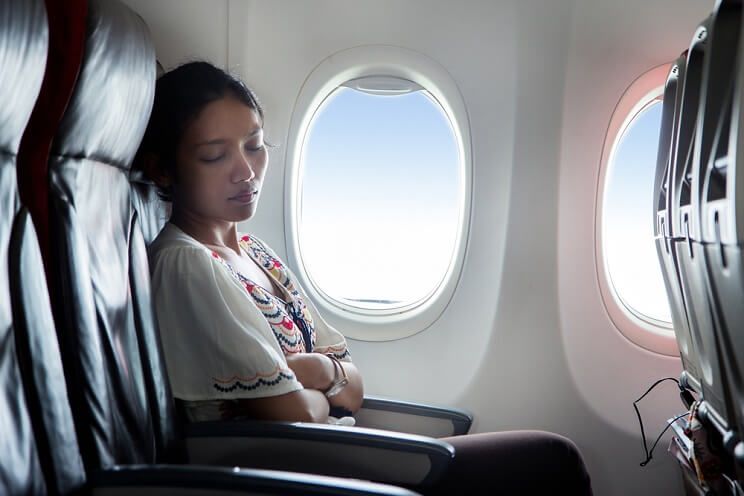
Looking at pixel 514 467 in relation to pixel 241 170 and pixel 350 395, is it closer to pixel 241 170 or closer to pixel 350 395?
pixel 350 395

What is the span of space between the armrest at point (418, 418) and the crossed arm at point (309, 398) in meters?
0.09

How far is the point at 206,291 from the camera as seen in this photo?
1548 millimetres

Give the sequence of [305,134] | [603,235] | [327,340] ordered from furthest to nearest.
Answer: [305,134]
[603,235]
[327,340]

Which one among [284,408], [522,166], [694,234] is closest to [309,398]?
[284,408]

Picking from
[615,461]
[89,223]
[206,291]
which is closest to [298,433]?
[206,291]

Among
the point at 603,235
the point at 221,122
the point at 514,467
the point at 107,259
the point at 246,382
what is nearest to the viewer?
the point at 107,259

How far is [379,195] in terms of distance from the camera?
2818 mm

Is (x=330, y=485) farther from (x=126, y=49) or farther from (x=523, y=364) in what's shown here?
Answer: (x=523, y=364)

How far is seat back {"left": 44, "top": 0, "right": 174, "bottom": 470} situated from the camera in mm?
1238

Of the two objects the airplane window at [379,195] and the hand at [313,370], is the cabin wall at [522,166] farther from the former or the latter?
the hand at [313,370]

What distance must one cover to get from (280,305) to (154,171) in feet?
1.37

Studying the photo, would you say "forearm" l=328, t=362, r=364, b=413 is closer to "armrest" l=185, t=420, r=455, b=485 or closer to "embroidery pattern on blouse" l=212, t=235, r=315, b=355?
"embroidery pattern on blouse" l=212, t=235, r=315, b=355

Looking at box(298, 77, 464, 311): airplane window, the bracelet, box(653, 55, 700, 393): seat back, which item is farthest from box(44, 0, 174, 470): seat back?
box(298, 77, 464, 311): airplane window

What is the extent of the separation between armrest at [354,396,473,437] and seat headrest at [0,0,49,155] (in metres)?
1.13
